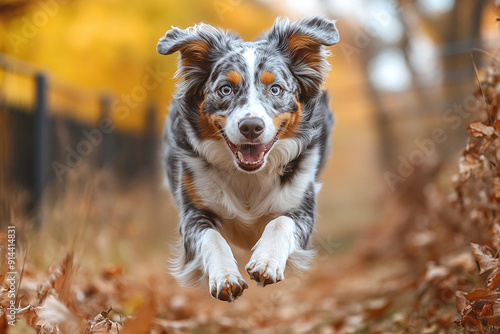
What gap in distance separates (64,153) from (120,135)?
2775 millimetres

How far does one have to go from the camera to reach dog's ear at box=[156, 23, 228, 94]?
9.77 feet

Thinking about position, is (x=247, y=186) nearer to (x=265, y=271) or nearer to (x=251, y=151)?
(x=251, y=151)

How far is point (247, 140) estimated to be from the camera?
2.64m

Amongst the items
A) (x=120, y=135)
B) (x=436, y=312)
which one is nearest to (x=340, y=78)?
(x=120, y=135)

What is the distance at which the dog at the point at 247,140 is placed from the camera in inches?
108

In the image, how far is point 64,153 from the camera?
21.3 feet

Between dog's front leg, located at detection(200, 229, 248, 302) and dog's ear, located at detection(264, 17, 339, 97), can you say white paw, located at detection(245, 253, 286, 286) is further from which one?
dog's ear, located at detection(264, 17, 339, 97)

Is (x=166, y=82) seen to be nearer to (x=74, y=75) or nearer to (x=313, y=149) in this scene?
(x=74, y=75)

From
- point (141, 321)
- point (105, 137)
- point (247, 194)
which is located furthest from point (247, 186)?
point (105, 137)

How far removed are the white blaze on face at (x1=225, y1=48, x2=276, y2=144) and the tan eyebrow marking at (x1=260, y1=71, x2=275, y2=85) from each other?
2.2 inches

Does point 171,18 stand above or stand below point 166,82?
above

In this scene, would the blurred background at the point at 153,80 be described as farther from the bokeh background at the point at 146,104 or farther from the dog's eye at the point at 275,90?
the dog's eye at the point at 275,90

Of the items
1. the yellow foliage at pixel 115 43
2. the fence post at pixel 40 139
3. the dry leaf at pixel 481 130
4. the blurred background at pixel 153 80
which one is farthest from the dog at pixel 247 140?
the yellow foliage at pixel 115 43

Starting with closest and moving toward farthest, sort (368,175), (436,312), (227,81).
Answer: (227,81) → (436,312) → (368,175)
